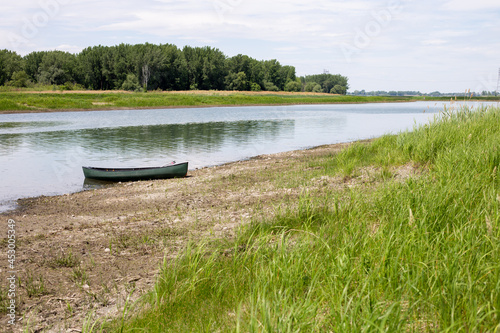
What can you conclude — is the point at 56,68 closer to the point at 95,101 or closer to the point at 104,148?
the point at 95,101

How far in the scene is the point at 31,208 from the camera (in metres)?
13.3

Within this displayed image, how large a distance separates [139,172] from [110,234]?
8.94 meters

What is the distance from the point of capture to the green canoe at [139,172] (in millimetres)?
17516

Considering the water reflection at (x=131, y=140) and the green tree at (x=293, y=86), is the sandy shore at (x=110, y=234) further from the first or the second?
the green tree at (x=293, y=86)

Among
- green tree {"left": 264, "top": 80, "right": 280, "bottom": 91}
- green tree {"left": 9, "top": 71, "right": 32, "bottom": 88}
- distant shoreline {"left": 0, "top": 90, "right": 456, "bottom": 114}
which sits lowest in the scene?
distant shoreline {"left": 0, "top": 90, "right": 456, "bottom": 114}

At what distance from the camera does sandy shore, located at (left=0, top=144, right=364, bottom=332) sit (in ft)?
19.1

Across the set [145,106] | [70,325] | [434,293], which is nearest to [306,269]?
[434,293]

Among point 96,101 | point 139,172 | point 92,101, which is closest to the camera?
point 139,172

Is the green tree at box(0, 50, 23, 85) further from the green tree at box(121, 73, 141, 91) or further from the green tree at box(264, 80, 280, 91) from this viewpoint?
the green tree at box(264, 80, 280, 91)

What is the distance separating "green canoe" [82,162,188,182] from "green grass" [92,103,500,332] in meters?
10.6

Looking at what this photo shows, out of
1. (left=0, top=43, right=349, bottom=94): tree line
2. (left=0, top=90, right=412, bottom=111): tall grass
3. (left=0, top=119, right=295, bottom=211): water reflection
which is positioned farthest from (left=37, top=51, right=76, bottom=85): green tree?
(left=0, top=119, right=295, bottom=211): water reflection

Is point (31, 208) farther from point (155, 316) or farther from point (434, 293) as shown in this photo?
point (434, 293)

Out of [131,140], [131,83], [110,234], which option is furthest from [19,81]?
[110,234]

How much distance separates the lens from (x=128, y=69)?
4577 inches
